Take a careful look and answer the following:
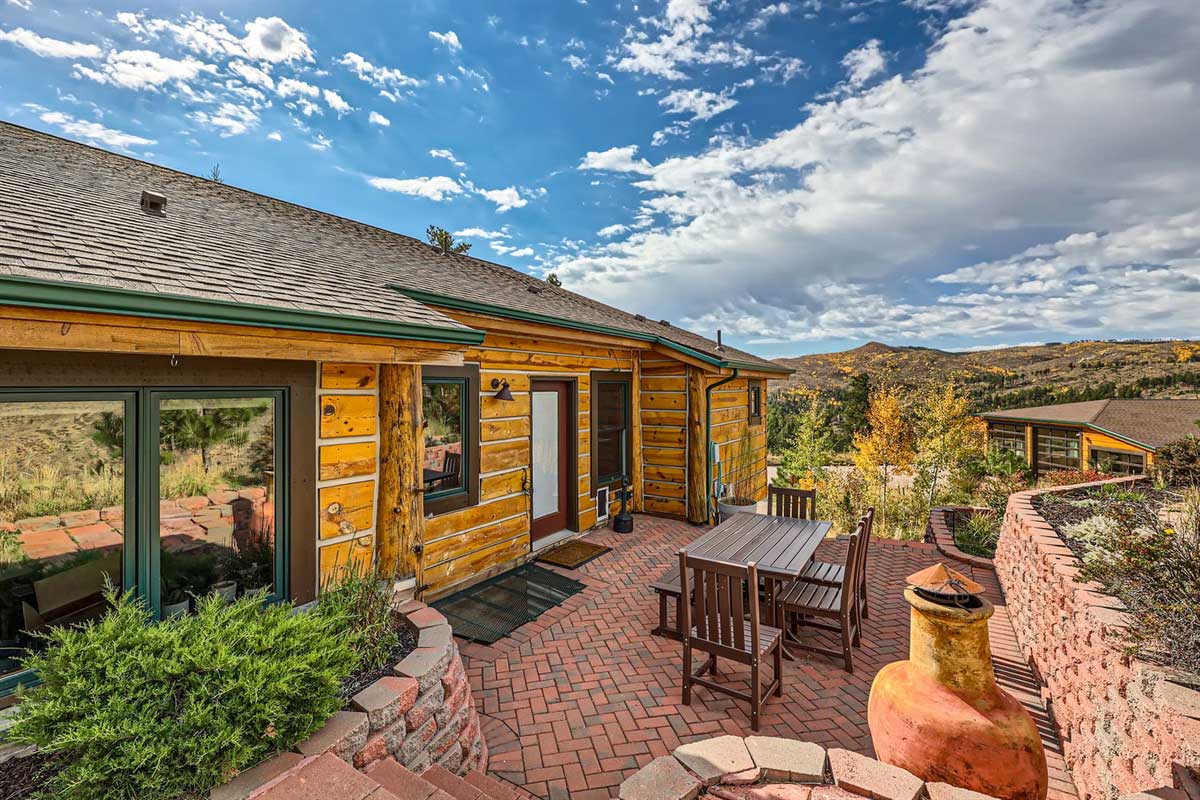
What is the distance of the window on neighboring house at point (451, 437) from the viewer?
482 centimetres

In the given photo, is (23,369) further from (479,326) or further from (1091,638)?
(1091,638)

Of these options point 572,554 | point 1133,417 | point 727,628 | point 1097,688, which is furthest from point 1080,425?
point 727,628

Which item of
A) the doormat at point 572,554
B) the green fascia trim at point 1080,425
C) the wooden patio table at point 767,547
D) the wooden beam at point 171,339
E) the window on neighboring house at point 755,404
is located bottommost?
the doormat at point 572,554

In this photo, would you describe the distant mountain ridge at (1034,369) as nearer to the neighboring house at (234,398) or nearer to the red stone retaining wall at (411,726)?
the neighboring house at (234,398)

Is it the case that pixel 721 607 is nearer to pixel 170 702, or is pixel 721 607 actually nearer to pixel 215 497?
pixel 170 702

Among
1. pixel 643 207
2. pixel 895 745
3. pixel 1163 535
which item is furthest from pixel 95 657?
pixel 643 207

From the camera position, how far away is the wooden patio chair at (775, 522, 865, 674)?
12.7 ft

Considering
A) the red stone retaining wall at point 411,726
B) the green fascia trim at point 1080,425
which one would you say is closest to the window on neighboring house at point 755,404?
the green fascia trim at point 1080,425

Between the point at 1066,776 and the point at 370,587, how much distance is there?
4.42 metres

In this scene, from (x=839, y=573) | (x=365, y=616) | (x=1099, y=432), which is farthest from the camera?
(x=1099, y=432)

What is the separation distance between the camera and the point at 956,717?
7.02 feet

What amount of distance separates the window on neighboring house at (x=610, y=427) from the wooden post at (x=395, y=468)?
3539mm

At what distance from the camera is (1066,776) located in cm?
275

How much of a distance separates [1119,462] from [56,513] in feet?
68.2
